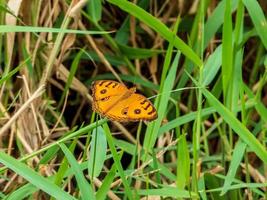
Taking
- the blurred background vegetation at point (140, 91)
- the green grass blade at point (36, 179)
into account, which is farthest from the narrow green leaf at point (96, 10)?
the green grass blade at point (36, 179)

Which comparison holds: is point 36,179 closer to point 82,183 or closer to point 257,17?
point 82,183

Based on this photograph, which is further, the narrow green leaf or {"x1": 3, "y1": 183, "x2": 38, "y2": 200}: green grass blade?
the narrow green leaf

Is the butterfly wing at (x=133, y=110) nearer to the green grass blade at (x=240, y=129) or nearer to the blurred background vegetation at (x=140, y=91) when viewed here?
the blurred background vegetation at (x=140, y=91)

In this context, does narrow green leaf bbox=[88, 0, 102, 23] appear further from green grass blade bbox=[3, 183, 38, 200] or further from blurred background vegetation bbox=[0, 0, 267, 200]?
green grass blade bbox=[3, 183, 38, 200]

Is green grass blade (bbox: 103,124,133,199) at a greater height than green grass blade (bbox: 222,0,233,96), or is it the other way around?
green grass blade (bbox: 222,0,233,96)

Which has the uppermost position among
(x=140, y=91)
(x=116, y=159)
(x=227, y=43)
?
(x=227, y=43)

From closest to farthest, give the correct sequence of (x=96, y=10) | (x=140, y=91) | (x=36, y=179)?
(x=36, y=179)
(x=96, y=10)
(x=140, y=91)

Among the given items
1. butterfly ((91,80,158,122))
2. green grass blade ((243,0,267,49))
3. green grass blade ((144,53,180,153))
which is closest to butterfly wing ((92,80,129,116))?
butterfly ((91,80,158,122))

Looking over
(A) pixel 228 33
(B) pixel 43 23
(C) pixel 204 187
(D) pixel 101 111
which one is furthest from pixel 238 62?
(B) pixel 43 23

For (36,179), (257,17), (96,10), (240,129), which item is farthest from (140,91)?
(36,179)
